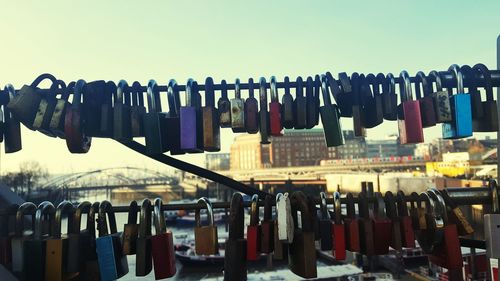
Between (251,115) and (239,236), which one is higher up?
(251,115)

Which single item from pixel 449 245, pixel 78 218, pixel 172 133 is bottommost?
pixel 449 245

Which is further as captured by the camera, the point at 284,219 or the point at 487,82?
the point at 487,82

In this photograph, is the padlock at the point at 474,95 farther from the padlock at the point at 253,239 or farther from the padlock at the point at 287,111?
the padlock at the point at 253,239

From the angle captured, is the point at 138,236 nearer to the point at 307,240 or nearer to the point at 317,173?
the point at 307,240

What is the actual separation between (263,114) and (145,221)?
33 centimetres

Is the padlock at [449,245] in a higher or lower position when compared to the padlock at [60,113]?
lower

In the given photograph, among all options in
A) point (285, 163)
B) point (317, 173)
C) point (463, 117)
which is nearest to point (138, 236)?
point (463, 117)

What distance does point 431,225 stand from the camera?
0.78 m

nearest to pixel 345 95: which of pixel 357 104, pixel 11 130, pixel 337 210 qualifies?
pixel 357 104

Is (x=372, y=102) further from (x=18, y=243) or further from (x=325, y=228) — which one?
(x=18, y=243)

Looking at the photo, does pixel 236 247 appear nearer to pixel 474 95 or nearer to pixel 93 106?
pixel 93 106

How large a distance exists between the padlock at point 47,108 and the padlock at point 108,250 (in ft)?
0.64

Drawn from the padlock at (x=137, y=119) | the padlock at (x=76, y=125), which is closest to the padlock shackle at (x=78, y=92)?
the padlock at (x=76, y=125)

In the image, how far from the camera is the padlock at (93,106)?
2.49ft
